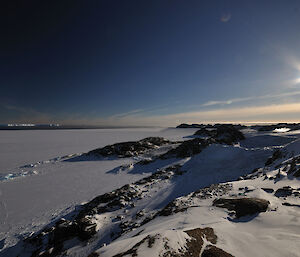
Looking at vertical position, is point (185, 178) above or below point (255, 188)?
below

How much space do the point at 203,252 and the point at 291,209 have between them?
159 inches

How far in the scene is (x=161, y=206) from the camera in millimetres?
9500

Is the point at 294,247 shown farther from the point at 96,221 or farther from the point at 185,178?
the point at 185,178

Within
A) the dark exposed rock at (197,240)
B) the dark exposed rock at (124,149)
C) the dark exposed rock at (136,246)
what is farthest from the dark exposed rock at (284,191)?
the dark exposed rock at (124,149)

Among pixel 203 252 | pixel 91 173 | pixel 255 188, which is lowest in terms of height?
pixel 91 173

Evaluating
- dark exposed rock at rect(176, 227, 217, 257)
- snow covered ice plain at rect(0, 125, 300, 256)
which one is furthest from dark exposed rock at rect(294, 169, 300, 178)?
dark exposed rock at rect(176, 227, 217, 257)

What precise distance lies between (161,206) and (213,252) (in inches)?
258

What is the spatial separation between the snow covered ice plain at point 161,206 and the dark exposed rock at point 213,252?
31 millimetres

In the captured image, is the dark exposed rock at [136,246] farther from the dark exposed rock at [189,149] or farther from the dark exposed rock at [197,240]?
the dark exposed rock at [189,149]

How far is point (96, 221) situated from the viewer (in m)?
8.05

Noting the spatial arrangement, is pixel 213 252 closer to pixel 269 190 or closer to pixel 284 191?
pixel 284 191

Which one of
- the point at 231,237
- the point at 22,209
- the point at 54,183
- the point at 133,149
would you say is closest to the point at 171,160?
the point at 133,149

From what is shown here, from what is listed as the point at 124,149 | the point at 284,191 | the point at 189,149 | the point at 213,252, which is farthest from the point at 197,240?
the point at 124,149

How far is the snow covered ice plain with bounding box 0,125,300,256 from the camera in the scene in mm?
3754
